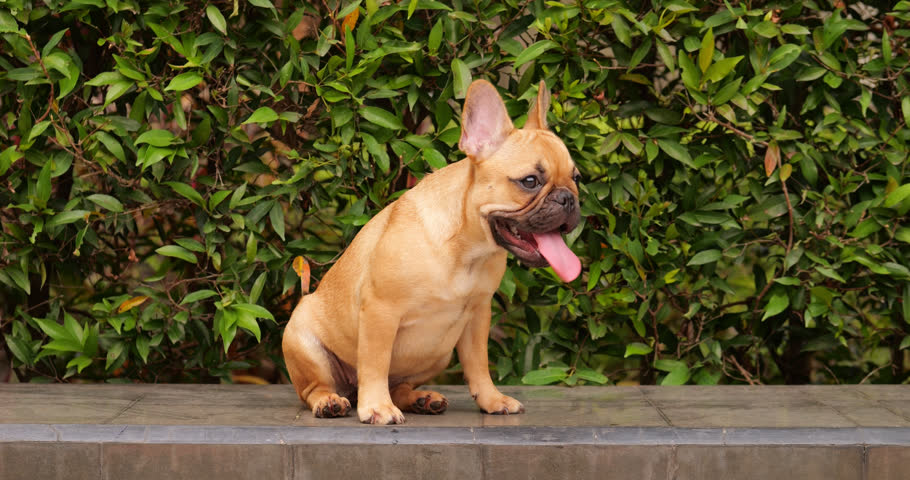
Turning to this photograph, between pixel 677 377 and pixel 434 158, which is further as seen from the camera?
pixel 677 377

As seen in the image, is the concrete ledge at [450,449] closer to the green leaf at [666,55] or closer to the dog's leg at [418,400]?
the dog's leg at [418,400]

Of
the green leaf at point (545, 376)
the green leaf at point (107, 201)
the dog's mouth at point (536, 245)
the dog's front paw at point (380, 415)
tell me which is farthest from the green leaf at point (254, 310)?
the dog's mouth at point (536, 245)

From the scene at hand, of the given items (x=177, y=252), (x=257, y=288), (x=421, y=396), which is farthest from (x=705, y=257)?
(x=177, y=252)

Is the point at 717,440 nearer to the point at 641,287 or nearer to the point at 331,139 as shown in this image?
the point at 641,287

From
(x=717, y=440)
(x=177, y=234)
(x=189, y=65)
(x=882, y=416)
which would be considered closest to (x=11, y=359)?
(x=177, y=234)

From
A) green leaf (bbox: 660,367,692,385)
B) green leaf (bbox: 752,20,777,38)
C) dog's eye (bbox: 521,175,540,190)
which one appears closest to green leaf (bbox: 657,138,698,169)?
green leaf (bbox: 752,20,777,38)

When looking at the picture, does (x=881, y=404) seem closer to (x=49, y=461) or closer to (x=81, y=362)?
(x=49, y=461)

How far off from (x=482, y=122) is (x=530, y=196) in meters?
0.38

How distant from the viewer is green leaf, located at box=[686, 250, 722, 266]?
5828mm

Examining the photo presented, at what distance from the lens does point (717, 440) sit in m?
4.25

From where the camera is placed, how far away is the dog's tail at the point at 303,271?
18.6 ft

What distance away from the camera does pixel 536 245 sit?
14.4 ft

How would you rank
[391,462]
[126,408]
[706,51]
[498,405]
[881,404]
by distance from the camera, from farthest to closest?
1. [706,51]
2. [881,404]
3. [126,408]
4. [498,405]
5. [391,462]

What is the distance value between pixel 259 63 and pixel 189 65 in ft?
1.62
